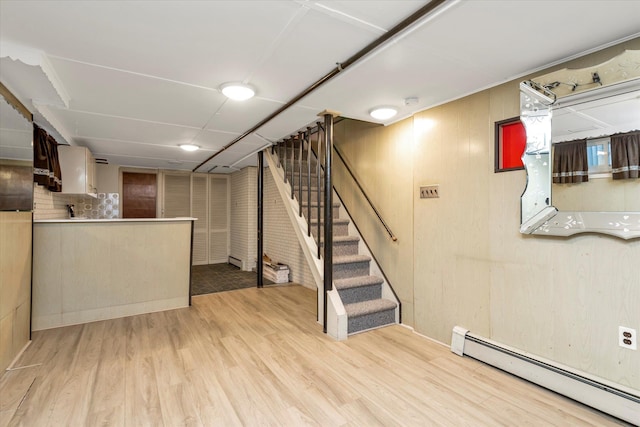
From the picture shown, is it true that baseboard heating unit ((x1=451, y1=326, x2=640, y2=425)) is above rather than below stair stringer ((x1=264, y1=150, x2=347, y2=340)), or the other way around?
below

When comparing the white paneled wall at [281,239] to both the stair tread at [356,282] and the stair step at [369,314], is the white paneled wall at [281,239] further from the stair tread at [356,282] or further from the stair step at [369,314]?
the stair step at [369,314]

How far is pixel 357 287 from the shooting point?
329 centimetres

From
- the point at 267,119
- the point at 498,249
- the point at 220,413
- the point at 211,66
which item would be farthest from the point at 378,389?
the point at 267,119

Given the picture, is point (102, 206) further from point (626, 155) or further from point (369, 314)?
point (626, 155)

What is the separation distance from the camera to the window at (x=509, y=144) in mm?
2240

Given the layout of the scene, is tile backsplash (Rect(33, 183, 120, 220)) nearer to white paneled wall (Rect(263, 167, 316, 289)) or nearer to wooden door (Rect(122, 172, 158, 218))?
wooden door (Rect(122, 172, 158, 218))

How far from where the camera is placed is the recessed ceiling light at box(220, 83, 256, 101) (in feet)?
7.63

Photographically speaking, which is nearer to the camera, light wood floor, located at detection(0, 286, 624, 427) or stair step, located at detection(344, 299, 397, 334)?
light wood floor, located at detection(0, 286, 624, 427)

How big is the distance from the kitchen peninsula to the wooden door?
3124 mm

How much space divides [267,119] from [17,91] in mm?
1981

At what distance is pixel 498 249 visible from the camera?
93.1 inches

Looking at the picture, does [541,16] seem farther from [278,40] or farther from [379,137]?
[379,137]

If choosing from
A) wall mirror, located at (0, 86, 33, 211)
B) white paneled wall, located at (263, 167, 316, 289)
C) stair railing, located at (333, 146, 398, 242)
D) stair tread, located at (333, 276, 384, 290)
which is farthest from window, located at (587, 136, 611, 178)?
wall mirror, located at (0, 86, 33, 211)

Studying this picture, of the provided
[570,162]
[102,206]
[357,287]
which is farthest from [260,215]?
[570,162]
